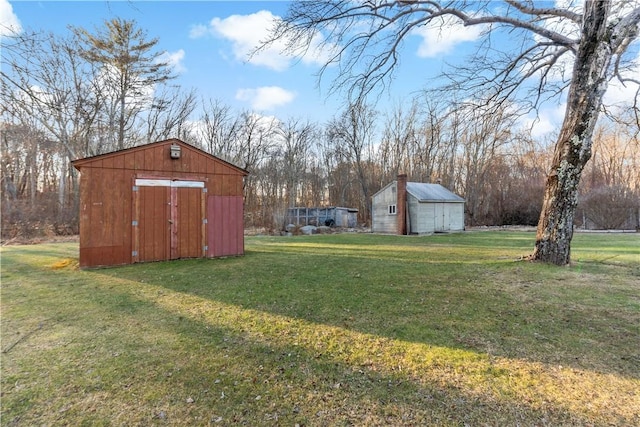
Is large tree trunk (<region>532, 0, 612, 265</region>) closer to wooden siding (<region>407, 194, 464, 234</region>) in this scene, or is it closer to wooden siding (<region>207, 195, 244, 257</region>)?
wooden siding (<region>207, 195, 244, 257</region>)

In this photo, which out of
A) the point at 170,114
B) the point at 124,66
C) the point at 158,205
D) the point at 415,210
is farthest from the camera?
the point at 170,114

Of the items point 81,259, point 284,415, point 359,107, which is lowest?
point 284,415

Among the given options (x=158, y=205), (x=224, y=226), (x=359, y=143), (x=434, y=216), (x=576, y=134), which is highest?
(x=359, y=143)

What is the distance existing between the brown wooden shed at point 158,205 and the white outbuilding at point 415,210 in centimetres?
1119

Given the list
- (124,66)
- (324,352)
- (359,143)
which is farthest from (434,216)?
(124,66)

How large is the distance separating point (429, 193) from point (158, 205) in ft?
51.2

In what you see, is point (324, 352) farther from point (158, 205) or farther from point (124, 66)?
point (124, 66)

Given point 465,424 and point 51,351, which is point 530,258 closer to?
point 465,424

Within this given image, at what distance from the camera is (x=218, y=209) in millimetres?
8914

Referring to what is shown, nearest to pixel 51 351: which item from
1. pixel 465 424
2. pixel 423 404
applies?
pixel 423 404

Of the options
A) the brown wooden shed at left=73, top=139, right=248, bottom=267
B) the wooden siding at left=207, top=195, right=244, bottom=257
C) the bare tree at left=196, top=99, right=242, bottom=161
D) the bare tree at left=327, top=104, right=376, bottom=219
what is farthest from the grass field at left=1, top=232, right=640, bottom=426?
the bare tree at left=327, top=104, right=376, bottom=219

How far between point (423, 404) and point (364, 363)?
2.19 feet

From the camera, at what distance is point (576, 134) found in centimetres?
641

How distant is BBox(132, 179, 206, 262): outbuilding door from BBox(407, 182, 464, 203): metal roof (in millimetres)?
12889
